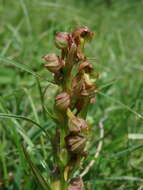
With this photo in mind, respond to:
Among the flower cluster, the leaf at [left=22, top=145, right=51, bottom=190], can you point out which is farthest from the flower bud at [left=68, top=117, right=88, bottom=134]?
the leaf at [left=22, top=145, right=51, bottom=190]

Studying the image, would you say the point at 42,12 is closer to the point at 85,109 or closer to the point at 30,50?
the point at 30,50

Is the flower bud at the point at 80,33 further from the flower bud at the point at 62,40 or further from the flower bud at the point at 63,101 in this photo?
the flower bud at the point at 63,101

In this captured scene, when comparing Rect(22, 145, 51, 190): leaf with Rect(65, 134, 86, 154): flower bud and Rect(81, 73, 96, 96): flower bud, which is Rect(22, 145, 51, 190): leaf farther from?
Rect(81, 73, 96, 96): flower bud

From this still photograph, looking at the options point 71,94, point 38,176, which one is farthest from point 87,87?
point 38,176

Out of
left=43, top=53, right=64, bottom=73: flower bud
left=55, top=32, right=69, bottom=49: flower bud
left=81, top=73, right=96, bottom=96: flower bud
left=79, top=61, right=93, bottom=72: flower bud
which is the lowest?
left=81, top=73, right=96, bottom=96: flower bud

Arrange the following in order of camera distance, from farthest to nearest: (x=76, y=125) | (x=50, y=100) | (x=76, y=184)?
(x=50, y=100) → (x=76, y=184) → (x=76, y=125)

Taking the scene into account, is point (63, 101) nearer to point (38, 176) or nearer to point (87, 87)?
point (87, 87)
